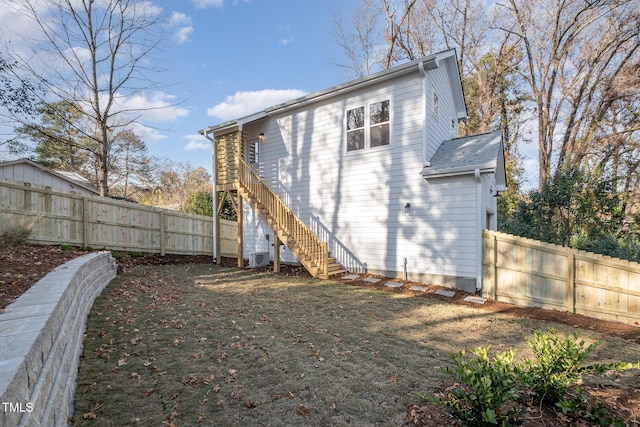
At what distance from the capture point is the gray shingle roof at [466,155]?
7629 mm

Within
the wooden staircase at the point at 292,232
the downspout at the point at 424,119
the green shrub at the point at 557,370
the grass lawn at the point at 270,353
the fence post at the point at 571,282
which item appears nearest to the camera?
the green shrub at the point at 557,370

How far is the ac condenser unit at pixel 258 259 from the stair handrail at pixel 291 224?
6.07 feet

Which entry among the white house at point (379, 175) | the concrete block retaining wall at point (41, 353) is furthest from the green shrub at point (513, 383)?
the white house at point (379, 175)

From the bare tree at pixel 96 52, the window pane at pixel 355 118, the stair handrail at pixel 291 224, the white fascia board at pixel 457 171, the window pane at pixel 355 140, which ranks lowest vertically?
the stair handrail at pixel 291 224

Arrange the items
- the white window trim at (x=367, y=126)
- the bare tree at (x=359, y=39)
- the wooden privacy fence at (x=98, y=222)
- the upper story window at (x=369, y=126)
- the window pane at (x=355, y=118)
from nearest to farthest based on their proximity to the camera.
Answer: the wooden privacy fence at (x=98, y=222) < the white window trim at (x=367, y=126) < the upper story window at (x=369, y=126) < the window pane at (x=355, y=118) < the bare tree at (x=359, y=39)

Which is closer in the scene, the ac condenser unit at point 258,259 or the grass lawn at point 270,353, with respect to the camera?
the grass lawn at point 270,353

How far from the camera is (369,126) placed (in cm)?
948

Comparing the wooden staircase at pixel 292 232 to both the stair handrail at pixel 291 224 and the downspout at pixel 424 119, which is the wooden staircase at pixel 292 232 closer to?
the stair handrail at pixel 291 224

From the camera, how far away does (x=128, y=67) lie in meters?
14.1

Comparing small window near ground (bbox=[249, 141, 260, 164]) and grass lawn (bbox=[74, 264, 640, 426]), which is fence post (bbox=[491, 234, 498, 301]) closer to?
grass lawn (bbox=[74, 264, 640, 426])

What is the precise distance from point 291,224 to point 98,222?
235 inches

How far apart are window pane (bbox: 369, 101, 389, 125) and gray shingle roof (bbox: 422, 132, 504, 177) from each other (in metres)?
1.93

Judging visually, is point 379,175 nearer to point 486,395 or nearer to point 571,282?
point 571,282

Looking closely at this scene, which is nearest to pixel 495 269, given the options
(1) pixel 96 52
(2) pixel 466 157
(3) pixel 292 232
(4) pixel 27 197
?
(2) pixel 466 157
